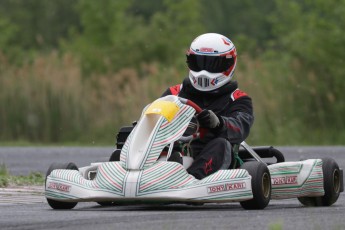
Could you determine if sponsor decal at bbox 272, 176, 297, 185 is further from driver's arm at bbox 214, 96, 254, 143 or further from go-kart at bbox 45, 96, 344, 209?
driver's arm at bbox 214, 96, 254, 143

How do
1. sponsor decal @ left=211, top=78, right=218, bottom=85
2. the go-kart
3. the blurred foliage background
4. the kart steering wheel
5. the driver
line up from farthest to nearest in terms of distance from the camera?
the blurred foliage background → sponsor decal @ left=211, top=78, right=218, bottom=85 → the driver → the kart steering wheel → the go-kart

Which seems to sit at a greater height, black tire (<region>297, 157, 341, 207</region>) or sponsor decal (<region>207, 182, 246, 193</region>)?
sponsor decal (<region>207, 182, 246, 193</region>)

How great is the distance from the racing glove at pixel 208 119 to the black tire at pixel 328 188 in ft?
4.16

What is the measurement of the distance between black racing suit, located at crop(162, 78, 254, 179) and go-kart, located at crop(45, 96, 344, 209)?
0.34 feet

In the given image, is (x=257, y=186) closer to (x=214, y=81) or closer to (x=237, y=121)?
(x=237, y=121)

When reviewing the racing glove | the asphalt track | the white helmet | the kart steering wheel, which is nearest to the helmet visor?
the white helmet

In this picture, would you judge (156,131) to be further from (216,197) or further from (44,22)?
(44,22)

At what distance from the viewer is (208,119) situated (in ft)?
31.6

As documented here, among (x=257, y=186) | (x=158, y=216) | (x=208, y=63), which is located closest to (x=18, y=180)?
(x=208, y=63)

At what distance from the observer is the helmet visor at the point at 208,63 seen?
1037 centimetres

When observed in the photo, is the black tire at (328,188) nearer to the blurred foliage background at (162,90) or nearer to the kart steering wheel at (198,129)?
the kart steering wheel at (198,129)

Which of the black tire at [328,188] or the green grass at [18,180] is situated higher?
the black tire at [328,188]

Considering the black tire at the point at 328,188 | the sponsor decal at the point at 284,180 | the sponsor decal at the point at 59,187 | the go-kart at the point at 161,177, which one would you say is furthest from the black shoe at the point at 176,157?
the black tire at the point at 328,188

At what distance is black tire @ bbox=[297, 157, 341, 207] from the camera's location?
10.4 meters
